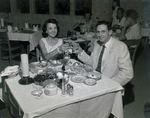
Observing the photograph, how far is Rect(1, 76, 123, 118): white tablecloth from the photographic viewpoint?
140cm

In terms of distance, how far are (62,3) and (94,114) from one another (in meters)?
6.25

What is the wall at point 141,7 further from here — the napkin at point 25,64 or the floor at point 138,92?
the napkin at point 25,64

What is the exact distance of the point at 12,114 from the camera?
1.72m

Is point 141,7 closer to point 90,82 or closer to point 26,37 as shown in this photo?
point 26,37

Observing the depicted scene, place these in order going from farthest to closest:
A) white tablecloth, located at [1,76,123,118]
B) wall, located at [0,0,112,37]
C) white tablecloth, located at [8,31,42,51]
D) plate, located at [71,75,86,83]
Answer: wall, located at [0,0,112,37]
white tablecloth, located at [8,31,42,51]
plate, located at [71,75,86,83]
white tablecloth, located at [1,76,123,118]

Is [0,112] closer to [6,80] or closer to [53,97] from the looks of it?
[6,80]

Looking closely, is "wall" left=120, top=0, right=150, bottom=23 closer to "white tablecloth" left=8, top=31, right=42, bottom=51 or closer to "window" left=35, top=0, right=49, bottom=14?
"window" left=35, top=0, right=49, bottom=14

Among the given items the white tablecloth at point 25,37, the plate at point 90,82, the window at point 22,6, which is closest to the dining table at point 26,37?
the white tablecloth at point 25,37

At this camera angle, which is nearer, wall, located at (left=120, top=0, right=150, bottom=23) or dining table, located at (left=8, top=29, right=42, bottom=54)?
dining table, located at (left=8, top=29, right=42, bottom=54)

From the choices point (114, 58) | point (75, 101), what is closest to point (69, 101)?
point (75, 101)

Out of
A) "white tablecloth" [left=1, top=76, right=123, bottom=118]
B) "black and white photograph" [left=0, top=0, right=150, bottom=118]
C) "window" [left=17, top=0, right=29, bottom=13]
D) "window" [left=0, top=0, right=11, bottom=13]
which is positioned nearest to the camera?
"white tablecloth" [left=1, top=76, right=123, bottom=118]

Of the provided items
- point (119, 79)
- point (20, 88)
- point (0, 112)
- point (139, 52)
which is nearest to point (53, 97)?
point (20, 88)

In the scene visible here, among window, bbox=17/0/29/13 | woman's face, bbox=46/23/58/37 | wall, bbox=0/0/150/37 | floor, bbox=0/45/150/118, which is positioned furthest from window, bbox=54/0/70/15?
woman's face, bbox=46/23/58/37

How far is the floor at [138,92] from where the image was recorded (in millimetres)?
2596
